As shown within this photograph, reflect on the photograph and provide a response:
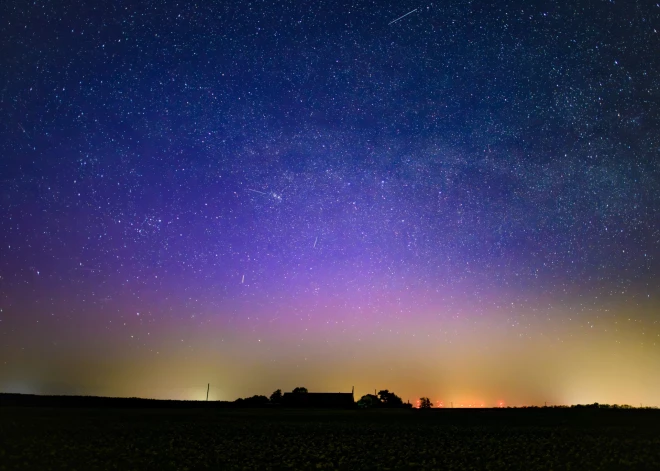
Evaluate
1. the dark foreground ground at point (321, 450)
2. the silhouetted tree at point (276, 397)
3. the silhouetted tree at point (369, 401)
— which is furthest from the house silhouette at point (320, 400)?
the dark foreground ground at point (321, 450)

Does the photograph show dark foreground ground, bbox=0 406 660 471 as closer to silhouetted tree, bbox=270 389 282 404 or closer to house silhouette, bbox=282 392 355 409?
house silhouette, bbox=282 392 355 409

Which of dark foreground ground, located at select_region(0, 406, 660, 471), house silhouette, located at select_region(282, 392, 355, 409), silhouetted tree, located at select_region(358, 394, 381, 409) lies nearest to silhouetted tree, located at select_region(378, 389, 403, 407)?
silhouetted tree, located at select_region(358, 394, 381, 409)

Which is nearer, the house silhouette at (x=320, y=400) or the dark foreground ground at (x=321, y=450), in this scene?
the dark foreground ground at (x=321, y=450)

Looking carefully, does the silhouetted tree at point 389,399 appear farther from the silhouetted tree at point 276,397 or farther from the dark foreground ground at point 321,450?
the dark foreground ground at point 321,450

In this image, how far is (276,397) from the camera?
113 metres

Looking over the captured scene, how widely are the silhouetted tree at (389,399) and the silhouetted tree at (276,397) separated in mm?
25295

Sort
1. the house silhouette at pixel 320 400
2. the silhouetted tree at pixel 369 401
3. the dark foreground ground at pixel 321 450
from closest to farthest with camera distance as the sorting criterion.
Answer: the dark foreground ground at pixel 321 450, the house silhouette at pixel 320 400, the silhouetted tree at pixel 369 401

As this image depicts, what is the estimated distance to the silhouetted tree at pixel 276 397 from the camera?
10990cm

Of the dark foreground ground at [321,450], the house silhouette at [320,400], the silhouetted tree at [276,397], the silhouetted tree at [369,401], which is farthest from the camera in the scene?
the silhouetted tree at [369,401]

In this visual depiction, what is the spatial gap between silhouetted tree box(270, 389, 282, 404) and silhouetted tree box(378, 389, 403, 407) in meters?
25.3

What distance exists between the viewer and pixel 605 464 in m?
18.5

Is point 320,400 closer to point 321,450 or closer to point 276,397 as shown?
point 276,397

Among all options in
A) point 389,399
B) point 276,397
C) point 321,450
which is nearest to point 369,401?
point 389,399

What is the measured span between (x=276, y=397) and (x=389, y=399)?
2917 cm
